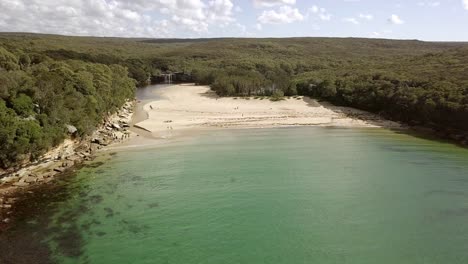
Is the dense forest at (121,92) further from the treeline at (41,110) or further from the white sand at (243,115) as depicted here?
the white sand at (243,115)

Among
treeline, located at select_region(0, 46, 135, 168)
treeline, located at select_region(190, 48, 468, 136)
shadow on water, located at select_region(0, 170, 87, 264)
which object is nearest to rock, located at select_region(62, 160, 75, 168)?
treeline, located at select_region(0, 46, 135, 168)

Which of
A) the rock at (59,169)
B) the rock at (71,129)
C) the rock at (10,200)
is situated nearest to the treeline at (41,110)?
the rock at (71,129)

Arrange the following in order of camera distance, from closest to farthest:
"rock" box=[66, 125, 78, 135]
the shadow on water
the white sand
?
the shadow on water, "rock" box=[66, 125, 78, 135], the white sand

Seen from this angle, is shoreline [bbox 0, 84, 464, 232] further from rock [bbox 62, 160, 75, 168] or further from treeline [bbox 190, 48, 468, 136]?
treeline [bbox 190, 48, 468, 136]

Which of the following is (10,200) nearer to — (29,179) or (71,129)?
(29,179)

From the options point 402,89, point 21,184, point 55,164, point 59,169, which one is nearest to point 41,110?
point 55,164

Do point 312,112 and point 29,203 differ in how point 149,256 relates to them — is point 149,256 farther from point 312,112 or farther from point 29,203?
point 312,112

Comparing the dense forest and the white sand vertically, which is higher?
the dense forest
